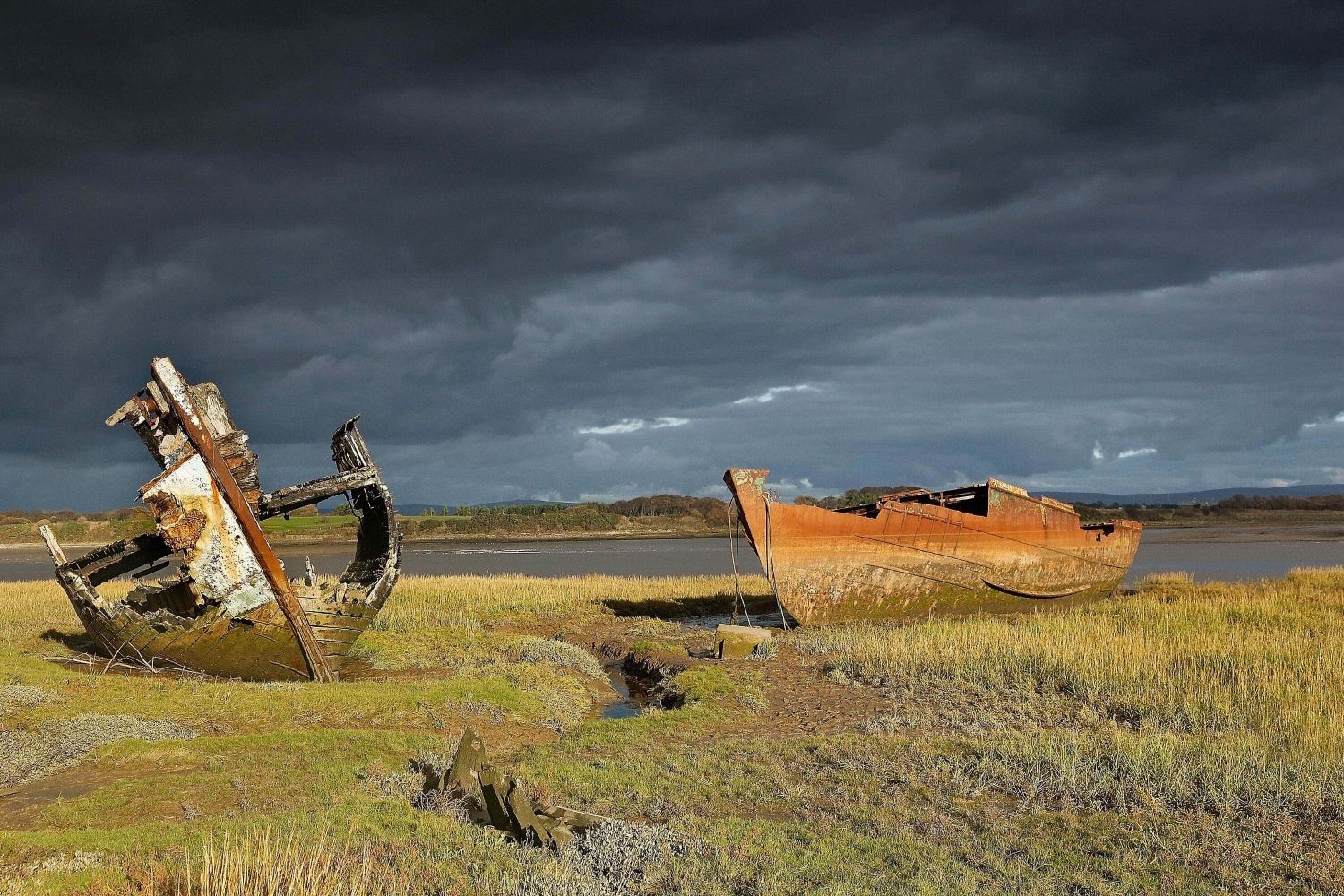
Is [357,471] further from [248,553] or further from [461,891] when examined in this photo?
[461,891]

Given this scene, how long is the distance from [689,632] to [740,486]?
12.0 ft

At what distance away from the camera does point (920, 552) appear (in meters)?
21.9

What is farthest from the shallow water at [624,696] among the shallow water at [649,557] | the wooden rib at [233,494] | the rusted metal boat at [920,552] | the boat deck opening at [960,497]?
the shallow water at [649,557]

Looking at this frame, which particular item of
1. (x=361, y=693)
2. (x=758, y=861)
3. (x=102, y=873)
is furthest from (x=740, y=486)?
(x=102, y=873)

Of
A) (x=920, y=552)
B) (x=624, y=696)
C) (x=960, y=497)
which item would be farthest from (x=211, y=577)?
(x=960, y=497)

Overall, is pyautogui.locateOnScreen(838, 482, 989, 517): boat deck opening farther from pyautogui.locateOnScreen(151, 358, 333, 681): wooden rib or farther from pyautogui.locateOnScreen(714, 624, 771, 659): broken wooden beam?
pyautogui.locateOnScreen(151, 358, 333, 681): wooden rib

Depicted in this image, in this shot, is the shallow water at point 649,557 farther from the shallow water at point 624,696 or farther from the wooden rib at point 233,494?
the wooden rib at point 233,494

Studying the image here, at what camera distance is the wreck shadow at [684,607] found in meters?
25.2

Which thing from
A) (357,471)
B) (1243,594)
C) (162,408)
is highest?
(162,408)

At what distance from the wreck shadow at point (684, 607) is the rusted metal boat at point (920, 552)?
5225 millimetres

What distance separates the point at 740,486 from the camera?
20.0m

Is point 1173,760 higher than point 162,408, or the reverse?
point 162,408

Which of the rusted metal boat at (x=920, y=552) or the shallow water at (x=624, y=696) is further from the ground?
the rusted metal boat at (x=920, y=552)

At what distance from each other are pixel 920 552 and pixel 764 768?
1337 centimetres
